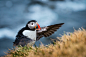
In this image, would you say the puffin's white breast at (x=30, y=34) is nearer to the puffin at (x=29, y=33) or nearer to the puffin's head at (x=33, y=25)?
the puffin at (x=29, y=33)

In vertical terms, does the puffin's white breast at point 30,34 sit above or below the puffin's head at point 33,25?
below

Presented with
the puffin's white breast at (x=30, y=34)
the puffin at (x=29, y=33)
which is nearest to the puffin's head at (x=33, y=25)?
the puffin at (x=29, y=33)

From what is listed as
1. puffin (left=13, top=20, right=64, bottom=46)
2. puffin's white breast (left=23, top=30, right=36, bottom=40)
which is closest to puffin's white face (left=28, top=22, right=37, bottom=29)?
puffin (left=13, top=20, right=64, bottom=46)

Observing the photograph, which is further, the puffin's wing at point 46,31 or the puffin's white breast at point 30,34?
the puffin's wing at point 46,31

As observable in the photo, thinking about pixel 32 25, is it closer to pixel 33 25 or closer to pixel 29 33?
pixel 33 25

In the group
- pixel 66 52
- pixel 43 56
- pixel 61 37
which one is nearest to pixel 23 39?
pixel 61 37

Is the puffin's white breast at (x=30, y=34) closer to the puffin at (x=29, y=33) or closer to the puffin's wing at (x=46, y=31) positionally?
the puffin at (x=29, y=33)

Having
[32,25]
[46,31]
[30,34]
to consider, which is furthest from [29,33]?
[46,31]

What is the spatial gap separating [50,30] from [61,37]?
131 centimetres

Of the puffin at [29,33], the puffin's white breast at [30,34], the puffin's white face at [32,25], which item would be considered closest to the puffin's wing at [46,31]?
the puffin at [29,33]

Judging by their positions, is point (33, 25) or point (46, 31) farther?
point (46, 31)

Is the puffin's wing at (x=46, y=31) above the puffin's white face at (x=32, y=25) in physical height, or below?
below

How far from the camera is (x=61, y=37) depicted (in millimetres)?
3717

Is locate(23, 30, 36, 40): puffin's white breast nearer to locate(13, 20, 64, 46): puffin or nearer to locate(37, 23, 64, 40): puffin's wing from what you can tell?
locate(13, 20, 64, 46): puffin
